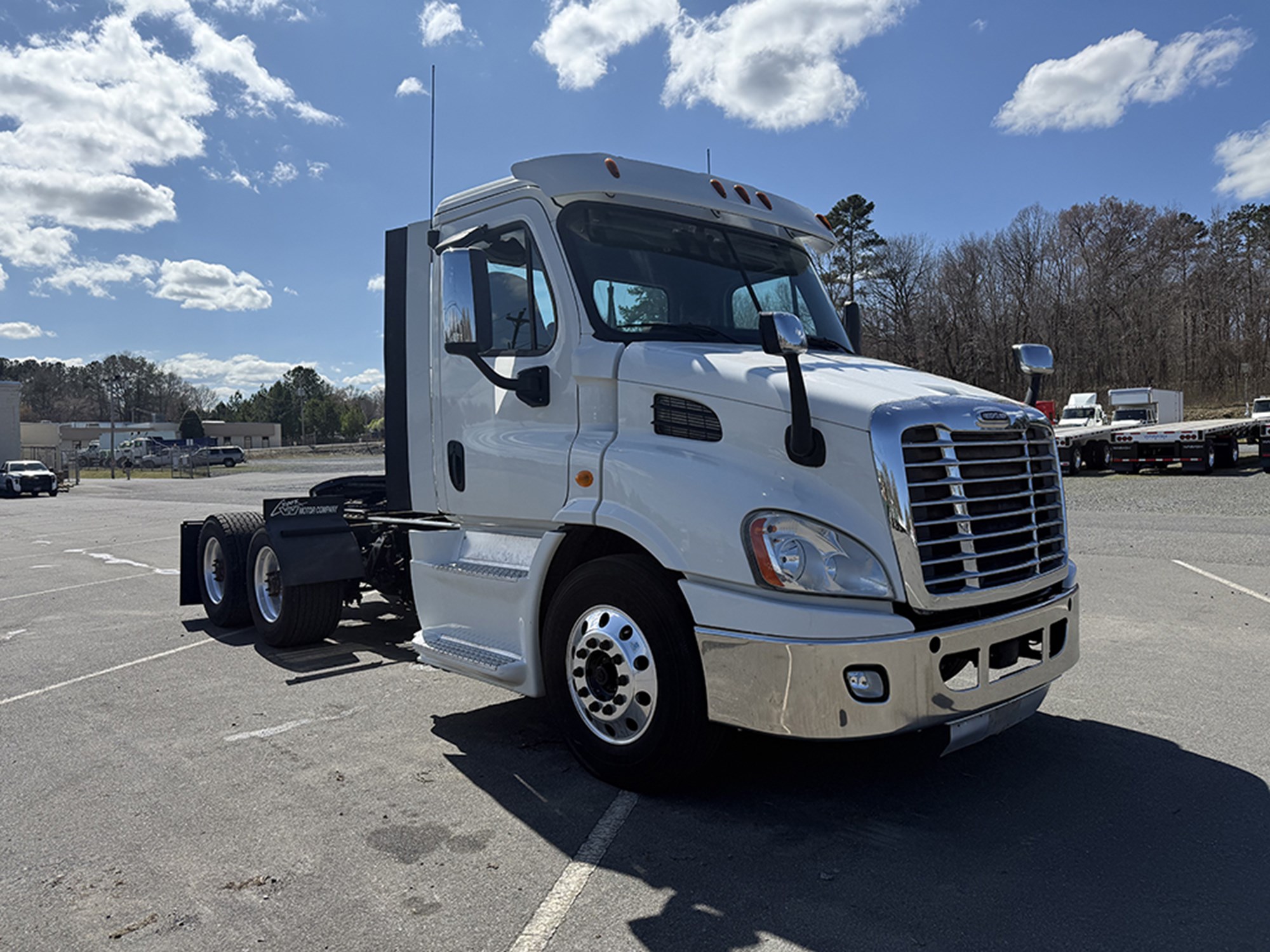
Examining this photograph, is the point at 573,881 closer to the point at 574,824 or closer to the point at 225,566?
the point at 574,824

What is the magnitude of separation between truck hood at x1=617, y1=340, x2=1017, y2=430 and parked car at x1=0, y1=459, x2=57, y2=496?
4570 centimetres

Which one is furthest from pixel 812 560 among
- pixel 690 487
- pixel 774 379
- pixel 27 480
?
pixel 27 480

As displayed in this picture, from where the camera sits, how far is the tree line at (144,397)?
137m

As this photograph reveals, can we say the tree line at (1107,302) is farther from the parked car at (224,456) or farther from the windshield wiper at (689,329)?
the windshield wiper at (689,329)

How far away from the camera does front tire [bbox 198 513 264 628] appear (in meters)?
8.37

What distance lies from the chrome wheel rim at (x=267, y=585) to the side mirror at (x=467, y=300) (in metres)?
3.83

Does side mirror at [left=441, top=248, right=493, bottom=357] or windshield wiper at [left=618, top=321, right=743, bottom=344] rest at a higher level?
side mirror at [left=441, top=248, right=493, bottom=357]

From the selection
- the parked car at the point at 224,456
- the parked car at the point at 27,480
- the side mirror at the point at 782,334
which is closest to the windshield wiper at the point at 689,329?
the side mirror at the point at 782,334

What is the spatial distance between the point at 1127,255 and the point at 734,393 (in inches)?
3166

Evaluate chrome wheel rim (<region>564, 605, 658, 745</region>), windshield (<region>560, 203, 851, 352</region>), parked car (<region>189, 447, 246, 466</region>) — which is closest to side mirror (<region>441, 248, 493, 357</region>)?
windshield (<region>560, 203, 851, 352</region>)

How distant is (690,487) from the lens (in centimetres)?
388

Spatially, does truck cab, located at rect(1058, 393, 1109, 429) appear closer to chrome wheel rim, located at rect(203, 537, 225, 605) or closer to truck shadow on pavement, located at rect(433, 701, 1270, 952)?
chrome wheel rim, located at rect(203, 537, 225, 605)

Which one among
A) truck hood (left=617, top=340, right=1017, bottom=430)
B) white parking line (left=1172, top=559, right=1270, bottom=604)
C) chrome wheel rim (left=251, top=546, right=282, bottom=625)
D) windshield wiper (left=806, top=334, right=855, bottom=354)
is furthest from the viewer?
white parking line (left=1172, top=559, right=1270, bottom=604)

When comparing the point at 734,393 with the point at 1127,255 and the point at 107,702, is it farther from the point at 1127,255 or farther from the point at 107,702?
the point at 1127,255
